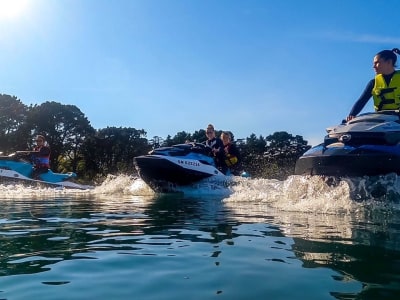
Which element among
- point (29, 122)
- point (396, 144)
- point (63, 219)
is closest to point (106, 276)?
point (63, 219)

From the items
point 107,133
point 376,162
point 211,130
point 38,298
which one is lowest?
point 38,298

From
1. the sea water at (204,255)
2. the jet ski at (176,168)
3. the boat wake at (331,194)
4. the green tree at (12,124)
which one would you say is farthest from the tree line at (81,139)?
the sea water at (204,255)

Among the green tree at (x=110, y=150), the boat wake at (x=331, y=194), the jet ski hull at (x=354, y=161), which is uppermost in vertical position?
the green tree at (x=110, y=150)

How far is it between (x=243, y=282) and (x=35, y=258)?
1.42 m

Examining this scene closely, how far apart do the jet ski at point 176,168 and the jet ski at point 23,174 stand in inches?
168

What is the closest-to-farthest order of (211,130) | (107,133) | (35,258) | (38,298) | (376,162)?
(38,298)
(35,258)
(376,162)
(211,130)
(107,133)

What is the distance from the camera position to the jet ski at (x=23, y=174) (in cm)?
1440

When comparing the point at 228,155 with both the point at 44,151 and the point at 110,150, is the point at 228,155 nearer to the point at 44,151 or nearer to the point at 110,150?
the point at 44,151

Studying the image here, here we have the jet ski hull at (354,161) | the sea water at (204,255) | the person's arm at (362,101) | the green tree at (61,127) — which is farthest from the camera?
the green tree at (61,127)

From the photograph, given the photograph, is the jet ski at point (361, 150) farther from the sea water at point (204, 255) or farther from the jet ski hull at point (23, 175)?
the jet ski hull at point (23, 175)

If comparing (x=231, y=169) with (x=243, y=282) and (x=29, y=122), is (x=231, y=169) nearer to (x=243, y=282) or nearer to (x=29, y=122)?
(x=243, y=282)

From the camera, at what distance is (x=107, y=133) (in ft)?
112

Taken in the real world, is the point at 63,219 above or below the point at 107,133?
below

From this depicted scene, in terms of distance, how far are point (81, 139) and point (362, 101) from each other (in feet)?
97.9
